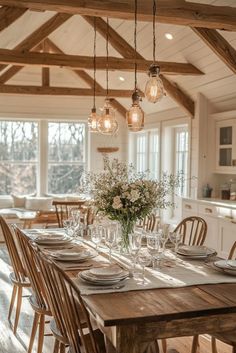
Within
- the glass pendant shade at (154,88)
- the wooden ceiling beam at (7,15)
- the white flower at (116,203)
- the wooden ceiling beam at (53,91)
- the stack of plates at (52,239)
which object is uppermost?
the wooden ceiling beam at (7,15)

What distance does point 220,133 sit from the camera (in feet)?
21.4

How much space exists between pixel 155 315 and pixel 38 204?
266 inches

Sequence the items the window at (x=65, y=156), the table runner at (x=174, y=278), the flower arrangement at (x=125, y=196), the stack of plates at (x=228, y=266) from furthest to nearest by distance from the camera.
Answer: the window at (x=65, y=156)
the flower arrangement at (x=125, y=196)
the stack of plates at (x=228, y=266)
the table runner at (x=174, y=278)

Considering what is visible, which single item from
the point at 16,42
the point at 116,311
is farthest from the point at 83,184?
the point at 16,42

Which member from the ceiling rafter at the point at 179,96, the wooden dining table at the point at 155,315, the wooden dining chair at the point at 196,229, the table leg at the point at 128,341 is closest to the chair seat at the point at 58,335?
the wooden dining table at the point at 155,315

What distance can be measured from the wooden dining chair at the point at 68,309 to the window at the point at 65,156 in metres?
6.91

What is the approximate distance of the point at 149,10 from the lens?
13.0ft

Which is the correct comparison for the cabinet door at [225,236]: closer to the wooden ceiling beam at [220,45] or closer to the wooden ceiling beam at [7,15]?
the wooden ceiling beam at [220,45]

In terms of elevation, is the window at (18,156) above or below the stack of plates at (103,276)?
above

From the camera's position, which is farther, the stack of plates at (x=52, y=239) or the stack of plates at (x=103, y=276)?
the stack of plates at (x=52, y=239)

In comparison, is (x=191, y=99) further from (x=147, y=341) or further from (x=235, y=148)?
(x=147, y=341)

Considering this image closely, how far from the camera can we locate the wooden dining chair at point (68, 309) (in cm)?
211

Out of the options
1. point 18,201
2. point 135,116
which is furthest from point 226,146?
point 18,201

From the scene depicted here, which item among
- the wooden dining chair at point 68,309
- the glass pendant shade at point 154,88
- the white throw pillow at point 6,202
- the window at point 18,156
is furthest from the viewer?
the window at point 18,156
